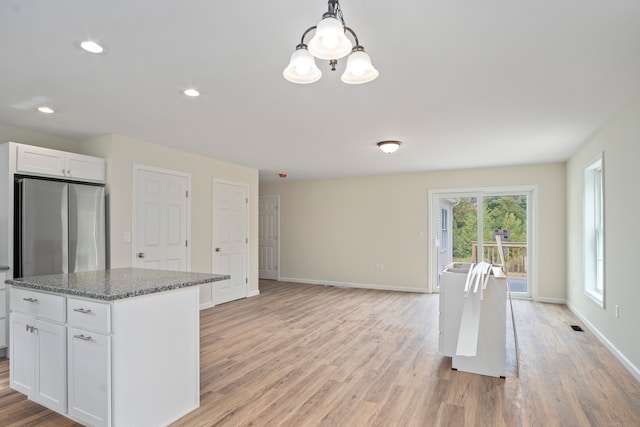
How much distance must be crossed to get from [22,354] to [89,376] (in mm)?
783

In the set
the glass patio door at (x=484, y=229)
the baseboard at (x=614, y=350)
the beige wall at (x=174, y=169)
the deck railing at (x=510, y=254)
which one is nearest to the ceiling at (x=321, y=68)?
the beige wall at (x=174, y=169)

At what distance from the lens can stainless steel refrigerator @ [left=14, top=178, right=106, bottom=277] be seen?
3.43m

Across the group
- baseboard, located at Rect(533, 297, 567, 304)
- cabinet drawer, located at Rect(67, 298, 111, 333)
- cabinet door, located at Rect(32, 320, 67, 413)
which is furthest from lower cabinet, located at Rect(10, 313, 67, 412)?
baseboard, located at Rect(533, 297, 567, 304)

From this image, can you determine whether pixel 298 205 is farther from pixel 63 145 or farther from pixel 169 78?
pixel 169 78

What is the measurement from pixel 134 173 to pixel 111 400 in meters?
3.03

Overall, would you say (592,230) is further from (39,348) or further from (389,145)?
(39,348)

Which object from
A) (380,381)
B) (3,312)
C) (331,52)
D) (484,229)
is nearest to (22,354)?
(3,312)

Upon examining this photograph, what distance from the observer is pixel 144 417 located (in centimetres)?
213

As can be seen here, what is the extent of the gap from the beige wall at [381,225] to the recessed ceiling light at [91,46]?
18.6ft

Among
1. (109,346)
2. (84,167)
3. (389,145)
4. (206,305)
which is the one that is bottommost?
(206,305)

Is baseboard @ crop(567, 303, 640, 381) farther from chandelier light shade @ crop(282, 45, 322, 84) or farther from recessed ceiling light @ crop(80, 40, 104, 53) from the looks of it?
recessed ceiling light @ crop(80, 40, 104, 53)

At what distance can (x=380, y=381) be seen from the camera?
2920 millimetres

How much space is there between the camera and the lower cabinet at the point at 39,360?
2.21 meters

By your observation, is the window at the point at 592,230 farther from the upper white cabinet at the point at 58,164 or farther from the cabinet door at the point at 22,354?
the upper white cabinet at the point at 58,164
